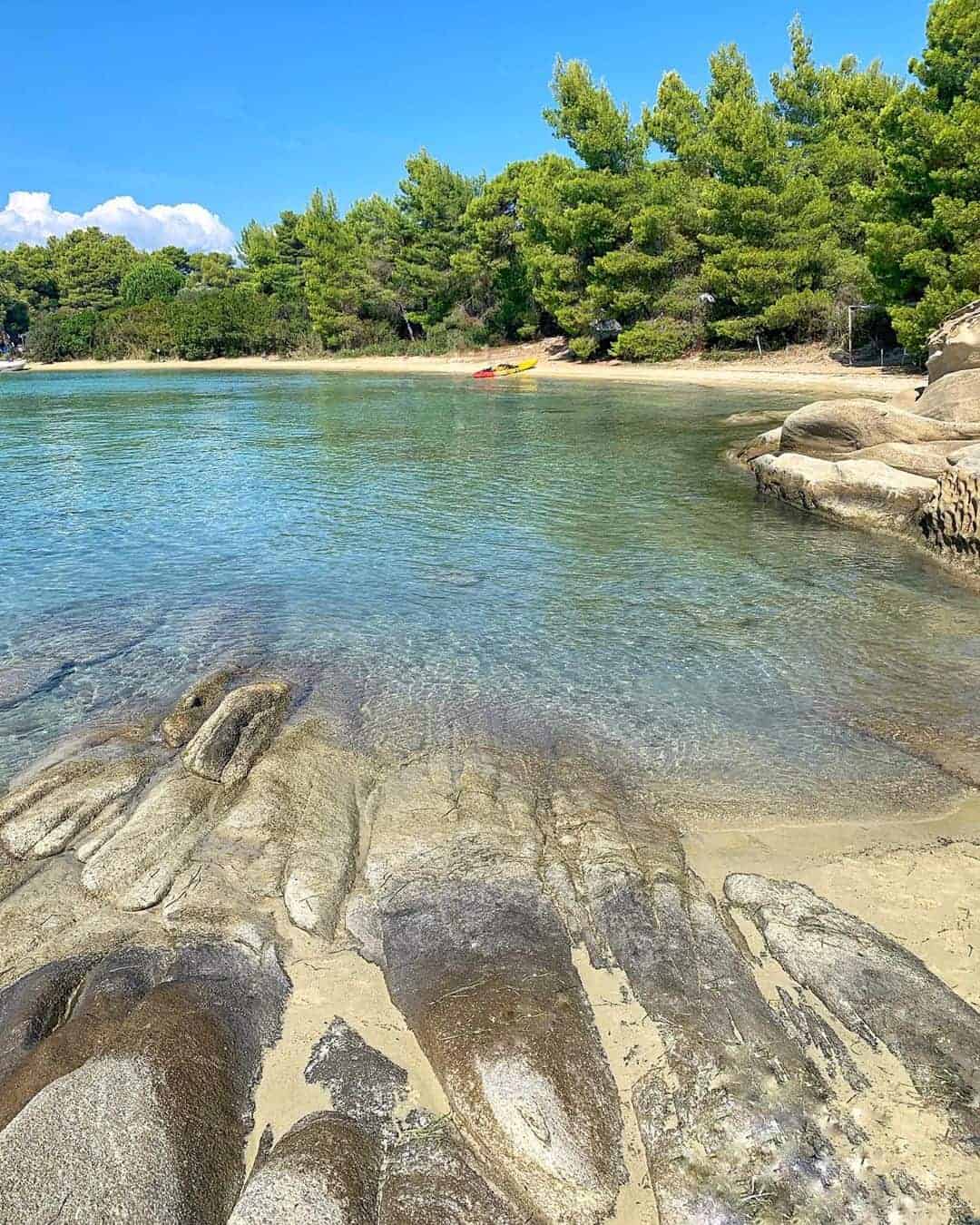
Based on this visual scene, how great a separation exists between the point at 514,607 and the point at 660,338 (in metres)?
39.4

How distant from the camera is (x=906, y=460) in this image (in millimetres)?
15328

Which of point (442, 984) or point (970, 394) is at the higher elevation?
point (970, 394)

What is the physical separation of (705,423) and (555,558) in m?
15.8

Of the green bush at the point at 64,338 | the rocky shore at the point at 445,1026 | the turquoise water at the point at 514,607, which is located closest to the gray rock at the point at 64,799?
the rocky shore at the point at 445,1026

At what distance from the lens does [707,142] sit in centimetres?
4184

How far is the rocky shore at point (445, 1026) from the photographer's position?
3.31 metres

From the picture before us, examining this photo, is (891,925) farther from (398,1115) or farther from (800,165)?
(800,165)

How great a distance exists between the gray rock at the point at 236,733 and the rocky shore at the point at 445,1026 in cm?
32

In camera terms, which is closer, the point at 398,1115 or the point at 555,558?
the point at 398,1115

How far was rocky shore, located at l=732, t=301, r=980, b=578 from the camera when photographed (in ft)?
41.8

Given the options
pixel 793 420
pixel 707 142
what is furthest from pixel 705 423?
pixel 707 142

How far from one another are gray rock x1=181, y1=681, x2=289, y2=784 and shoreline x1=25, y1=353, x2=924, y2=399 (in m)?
26.3

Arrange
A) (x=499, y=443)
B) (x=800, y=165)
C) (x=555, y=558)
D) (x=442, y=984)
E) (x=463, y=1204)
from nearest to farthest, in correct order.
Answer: (x=463, y=1204)
(x=442, y=984)
(x=555, y=558)
(x=499, y=443)
(x=800, y=165)

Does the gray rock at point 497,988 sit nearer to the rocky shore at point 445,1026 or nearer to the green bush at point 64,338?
the rocky shore at point 445,1026
